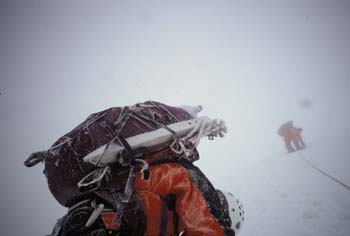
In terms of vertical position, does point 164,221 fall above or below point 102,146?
below

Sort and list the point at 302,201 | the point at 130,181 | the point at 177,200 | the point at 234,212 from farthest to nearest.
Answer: the point at 302,201
the point at 234,212
the point at 177,200
the point at 130,181

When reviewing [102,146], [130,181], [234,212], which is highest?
[102,146]

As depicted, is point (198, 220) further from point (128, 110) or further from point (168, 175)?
point (128, 110)

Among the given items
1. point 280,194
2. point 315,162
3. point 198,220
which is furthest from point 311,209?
point 198,220

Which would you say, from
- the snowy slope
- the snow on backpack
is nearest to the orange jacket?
the snow on backpack

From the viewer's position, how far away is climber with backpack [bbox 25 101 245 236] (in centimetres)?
200

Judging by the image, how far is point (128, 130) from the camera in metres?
2.24

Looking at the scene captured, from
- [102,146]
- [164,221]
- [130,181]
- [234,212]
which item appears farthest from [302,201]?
[102,146]

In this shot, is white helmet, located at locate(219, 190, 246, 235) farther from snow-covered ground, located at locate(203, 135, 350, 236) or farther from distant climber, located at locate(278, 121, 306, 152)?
distant climber, located at locate(278, 121, 306, 152)

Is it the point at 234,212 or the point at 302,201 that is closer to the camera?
the point at 234,212

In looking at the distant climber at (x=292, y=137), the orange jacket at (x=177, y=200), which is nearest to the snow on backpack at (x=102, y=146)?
the orange jacket at (x=177, y=200)

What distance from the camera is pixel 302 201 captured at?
6.25m

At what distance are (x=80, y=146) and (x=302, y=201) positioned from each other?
6.72 metres

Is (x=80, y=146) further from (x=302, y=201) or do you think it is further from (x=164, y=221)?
(x=302, y=201)
